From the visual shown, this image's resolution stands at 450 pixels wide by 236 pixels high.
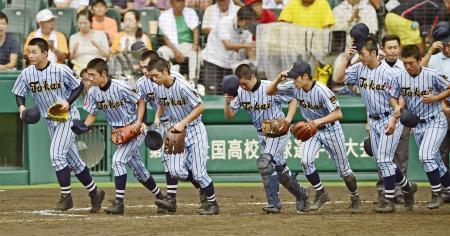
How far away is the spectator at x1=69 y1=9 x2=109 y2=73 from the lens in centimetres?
1595

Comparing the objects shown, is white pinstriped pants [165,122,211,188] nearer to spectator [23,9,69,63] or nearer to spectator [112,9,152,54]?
spectator [112,9,152,54]

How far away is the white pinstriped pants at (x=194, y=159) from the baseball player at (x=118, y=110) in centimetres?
44

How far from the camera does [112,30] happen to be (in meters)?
16.4

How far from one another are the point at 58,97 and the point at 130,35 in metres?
3.97

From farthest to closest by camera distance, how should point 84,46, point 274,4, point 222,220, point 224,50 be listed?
point 274,4 < point 224,50 < point 84,46 < point 222,220

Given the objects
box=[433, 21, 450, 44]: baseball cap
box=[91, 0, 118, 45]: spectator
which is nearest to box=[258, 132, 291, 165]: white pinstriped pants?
box=[433, 21, 450, 44]: baseball cap

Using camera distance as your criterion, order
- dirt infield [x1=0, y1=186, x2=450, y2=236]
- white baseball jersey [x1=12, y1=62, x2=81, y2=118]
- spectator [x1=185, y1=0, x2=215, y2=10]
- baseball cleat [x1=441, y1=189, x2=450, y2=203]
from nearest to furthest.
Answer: dirt infield [x1=0, y1=186, x2=450, y2=236] < white baseball jersey [x1=12, y1=62, x2=81, y2=118] < baseball cleat [x1=441, y1=189, x2=450, y2=203] < spectator [x1=185, y1=0, x2=215, y2=10]

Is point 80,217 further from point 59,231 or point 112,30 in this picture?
point 112,30

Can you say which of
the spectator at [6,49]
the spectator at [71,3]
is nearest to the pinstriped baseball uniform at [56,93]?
the spectator at [6,49]

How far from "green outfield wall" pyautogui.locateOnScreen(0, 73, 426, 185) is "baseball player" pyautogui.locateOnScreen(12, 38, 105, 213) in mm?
3366

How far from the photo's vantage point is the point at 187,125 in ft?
38.7

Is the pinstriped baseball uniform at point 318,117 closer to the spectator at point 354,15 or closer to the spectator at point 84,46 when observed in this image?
the spectator at point 354,15

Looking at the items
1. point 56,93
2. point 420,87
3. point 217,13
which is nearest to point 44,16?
point 217,13

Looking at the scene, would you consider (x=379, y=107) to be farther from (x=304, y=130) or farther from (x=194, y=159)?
(x=194, y=159)
